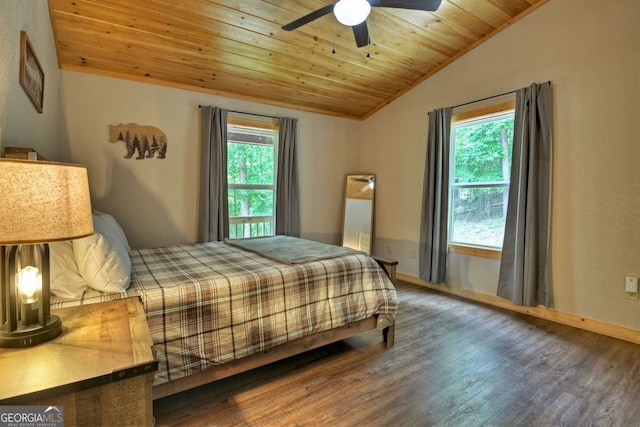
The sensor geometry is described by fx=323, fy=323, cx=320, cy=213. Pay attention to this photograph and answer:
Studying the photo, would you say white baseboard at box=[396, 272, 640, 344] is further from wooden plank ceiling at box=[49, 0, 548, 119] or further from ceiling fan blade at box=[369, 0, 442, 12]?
ceiling fan blade at box=[369, 0, 442, 12]

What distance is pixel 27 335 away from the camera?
104 centimetres

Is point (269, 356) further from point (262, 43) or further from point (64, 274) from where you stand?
point (262, 43)

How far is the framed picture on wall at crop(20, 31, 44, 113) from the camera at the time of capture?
1.62 metres

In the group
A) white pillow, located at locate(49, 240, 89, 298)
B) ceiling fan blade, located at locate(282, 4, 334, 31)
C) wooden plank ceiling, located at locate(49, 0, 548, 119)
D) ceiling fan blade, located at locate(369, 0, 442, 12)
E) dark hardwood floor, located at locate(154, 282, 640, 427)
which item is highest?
wooden plank ceiling, located at locate(49, 0, 548, 119)

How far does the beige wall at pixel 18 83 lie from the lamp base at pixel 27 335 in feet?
2.68

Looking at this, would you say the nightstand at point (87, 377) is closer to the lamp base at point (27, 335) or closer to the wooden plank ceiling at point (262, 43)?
the lamp base at point (27, 335)

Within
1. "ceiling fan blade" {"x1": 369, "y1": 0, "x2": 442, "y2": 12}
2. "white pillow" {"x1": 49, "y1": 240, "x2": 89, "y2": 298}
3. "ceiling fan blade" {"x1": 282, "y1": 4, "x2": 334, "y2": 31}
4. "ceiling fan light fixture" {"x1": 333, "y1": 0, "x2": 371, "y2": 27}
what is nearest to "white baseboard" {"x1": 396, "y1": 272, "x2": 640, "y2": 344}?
"ceiling fan blade" {"x1": 369, "y1": 0, "x2": 442, "y2": 12}

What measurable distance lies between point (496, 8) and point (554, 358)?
308 cm

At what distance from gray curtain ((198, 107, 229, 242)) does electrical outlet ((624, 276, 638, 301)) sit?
373 centimetres

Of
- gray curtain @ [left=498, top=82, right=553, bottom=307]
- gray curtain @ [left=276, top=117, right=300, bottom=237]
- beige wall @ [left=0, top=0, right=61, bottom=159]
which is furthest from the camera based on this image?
gray curtain @ [left=276, top=117, right=300, bottom=237]

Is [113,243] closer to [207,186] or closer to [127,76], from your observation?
[207,186]

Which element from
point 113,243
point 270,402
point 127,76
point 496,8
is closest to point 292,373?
point 270,402

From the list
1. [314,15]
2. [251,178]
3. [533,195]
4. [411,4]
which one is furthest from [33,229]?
[533,195]

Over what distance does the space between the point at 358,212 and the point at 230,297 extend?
311cm
